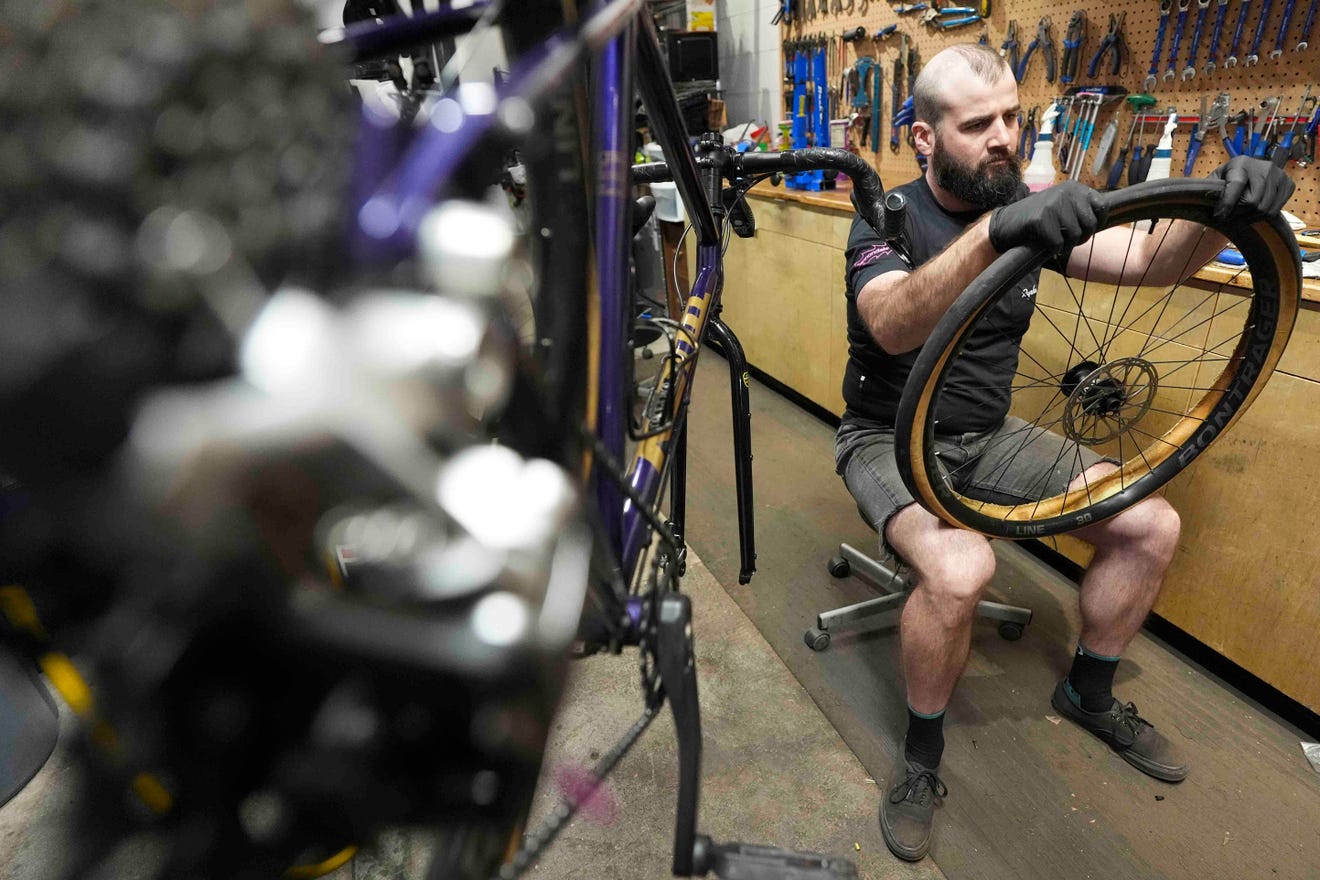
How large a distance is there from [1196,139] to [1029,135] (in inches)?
17.4

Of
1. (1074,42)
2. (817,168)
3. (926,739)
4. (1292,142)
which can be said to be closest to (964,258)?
(817,168)

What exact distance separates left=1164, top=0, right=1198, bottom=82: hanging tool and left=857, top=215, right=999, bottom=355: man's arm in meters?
0.89

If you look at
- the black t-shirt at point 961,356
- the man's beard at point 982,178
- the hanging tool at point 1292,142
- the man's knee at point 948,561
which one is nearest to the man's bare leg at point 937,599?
the man's knee at point 948,561

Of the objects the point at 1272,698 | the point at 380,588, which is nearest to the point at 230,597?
the point at 380,588

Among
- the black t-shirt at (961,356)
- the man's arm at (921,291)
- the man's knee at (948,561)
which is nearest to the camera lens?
the man's arm at (921,291)

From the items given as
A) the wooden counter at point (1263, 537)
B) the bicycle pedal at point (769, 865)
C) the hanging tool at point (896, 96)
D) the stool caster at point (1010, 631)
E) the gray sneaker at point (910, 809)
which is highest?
the hanging tool at point (896, 96)

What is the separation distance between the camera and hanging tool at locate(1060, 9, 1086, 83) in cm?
166

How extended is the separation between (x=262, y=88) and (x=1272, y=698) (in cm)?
185

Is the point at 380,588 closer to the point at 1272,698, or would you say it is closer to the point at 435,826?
the point at 435,826

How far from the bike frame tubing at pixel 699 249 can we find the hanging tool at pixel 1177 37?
3.63 feet

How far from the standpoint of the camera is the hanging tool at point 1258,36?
1.32m

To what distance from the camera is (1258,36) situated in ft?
4.39

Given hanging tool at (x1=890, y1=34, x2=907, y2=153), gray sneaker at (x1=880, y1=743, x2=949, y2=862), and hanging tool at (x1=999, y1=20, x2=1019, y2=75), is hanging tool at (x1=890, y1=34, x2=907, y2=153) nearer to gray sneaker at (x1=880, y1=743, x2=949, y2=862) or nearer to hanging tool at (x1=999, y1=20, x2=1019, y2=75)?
hanging tool at (x1=999, y1=20, x2=1019, y2=75)

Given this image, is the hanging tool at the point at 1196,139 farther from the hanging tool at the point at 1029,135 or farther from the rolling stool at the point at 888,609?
the rolling stool at the point at 888,609
